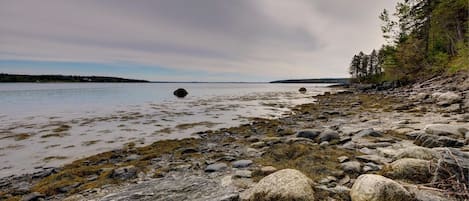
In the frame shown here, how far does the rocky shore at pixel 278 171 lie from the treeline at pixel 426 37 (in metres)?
25.7

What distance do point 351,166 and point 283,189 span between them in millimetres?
2037

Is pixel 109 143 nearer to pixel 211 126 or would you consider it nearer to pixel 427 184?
pixel 211 126

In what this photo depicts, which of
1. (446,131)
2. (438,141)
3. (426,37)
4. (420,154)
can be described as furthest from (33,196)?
(426,37)

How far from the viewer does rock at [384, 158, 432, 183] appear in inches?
143

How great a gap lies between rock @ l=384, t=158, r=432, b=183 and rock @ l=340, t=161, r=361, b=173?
0.52 metres

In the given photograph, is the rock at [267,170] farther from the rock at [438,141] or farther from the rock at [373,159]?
the rock at [438,141]

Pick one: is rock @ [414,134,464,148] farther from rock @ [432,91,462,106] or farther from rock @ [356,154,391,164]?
rock @ [432,91,462,106]

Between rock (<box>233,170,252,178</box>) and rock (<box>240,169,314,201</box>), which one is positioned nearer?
rock (<box>240,169,314,201</box>)

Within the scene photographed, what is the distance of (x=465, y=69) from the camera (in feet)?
64.0

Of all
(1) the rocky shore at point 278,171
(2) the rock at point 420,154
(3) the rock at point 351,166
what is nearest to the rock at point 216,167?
(1) the rocky shore at point 278,171

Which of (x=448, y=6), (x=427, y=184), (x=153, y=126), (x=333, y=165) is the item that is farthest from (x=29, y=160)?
(x=448, y=6)

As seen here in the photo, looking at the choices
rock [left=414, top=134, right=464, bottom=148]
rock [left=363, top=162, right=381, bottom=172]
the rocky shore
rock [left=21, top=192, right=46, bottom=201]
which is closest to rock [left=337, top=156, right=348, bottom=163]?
the rocky shore

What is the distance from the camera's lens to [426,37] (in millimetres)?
32625

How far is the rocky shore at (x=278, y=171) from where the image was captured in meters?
3.30
